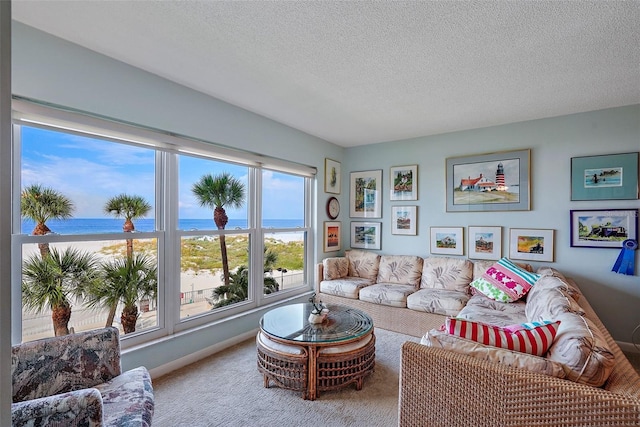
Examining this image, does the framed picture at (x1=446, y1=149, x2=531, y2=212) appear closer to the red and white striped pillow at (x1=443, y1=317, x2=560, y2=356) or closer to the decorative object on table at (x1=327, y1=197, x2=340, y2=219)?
the decorative object on table at (x1=327, y1=197, x2=340, y2=219)

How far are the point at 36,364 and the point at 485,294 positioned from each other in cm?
375

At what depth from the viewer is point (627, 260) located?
2824 millimetres

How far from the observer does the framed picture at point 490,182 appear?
3.53 meters

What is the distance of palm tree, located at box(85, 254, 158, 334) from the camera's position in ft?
7.50

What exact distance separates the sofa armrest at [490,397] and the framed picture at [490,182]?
2857 mm

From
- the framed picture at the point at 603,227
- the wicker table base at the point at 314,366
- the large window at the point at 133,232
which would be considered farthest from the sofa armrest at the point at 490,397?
the framed picture at the point at 603,227

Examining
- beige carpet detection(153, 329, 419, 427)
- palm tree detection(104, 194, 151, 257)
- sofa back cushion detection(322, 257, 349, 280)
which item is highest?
palm tree detection(104, 194, 151, 257)

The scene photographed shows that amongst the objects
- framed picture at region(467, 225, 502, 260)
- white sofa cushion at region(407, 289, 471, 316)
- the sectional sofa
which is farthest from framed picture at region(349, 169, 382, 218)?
the sectional sofa

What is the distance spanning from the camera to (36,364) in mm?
1525

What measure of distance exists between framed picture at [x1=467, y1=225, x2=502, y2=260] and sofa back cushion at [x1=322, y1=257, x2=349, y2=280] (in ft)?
5.72

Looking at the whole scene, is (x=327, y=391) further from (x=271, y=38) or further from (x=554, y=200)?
(x=554, y=200)

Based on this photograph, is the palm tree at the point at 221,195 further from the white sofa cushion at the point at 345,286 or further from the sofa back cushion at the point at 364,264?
the sofa back cushion at the point at 364,264

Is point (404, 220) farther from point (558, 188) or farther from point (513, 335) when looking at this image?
point (513, 335)

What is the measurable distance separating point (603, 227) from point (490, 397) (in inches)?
118
